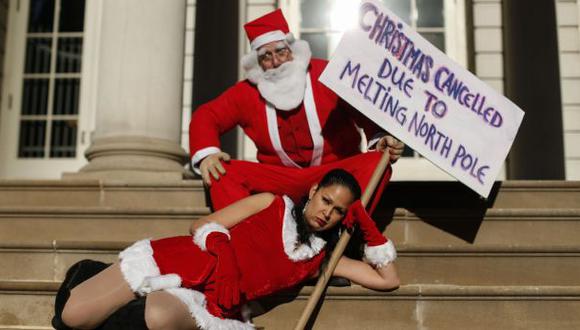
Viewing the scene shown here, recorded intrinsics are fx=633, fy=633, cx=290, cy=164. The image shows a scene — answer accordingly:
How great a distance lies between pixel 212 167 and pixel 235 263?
0.80m

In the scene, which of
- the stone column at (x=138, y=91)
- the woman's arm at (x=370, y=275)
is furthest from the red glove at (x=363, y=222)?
the stone column at (x=138, y=91)

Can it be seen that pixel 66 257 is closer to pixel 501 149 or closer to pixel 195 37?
pixel 501 149

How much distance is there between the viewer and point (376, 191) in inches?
125

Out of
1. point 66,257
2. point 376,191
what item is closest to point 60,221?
point 66,257

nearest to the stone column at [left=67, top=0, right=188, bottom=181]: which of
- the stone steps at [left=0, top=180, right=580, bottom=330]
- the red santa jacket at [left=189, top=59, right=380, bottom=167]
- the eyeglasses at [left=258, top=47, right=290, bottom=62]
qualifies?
the stone steps at [left=0, top=180, right=580, bottom=330]

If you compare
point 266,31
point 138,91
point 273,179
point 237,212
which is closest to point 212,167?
point 273,179

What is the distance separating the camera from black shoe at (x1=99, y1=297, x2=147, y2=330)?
2.35 meters

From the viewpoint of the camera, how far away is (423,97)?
3.19 meters

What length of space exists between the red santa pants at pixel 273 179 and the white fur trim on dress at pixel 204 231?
47 cm

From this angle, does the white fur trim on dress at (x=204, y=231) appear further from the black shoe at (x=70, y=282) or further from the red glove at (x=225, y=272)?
the black shoe at (x=70, y=282)

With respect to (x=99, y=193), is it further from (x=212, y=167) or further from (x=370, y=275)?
(x=370, y=275)

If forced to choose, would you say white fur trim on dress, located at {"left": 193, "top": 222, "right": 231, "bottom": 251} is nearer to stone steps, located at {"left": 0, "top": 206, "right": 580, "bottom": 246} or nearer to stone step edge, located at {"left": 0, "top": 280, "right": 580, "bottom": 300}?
stone step edge, located at {"left": 0, "top": 280, "right": 580, "bottom": 300}

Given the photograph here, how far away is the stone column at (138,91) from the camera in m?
4.46

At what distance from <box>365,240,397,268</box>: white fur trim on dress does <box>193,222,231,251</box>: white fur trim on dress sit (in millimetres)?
633
